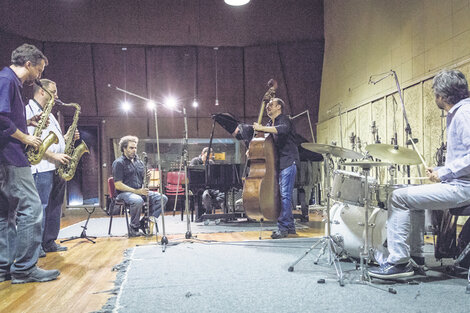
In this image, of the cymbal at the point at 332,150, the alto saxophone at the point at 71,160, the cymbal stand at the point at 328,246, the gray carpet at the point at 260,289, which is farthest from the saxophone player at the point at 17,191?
the cymbal at the point at 332,150

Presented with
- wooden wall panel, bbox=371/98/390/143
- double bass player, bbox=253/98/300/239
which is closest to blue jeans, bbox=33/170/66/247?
double bass player, bbox=253/98/300/239

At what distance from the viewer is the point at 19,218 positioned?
107 inches

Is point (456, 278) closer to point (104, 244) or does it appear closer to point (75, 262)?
point (75, 262)

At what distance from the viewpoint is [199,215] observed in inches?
259

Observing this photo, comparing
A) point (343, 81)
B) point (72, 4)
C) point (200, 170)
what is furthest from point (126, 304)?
point (72, 4)

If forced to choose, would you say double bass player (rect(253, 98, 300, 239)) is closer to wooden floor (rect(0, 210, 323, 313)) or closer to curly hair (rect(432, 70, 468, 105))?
wooden floor (rect(0, 210, 323, 313))

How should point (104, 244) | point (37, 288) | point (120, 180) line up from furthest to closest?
point (120, 180) → point (104, 244) → point (37, 288)

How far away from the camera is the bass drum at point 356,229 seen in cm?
294

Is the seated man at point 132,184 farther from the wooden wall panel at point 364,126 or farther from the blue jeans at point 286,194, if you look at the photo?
the wooden wall panel at point 364,126

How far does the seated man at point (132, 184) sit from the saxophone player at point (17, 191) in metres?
2.22

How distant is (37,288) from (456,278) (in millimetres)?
2917

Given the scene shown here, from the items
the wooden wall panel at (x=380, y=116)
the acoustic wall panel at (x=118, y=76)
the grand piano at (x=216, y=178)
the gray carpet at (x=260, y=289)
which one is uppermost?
the acoustic wall panel at (x=118, y=76)

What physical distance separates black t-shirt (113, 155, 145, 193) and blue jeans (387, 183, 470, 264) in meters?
3.63

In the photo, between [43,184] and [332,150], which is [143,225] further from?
[332,150]
